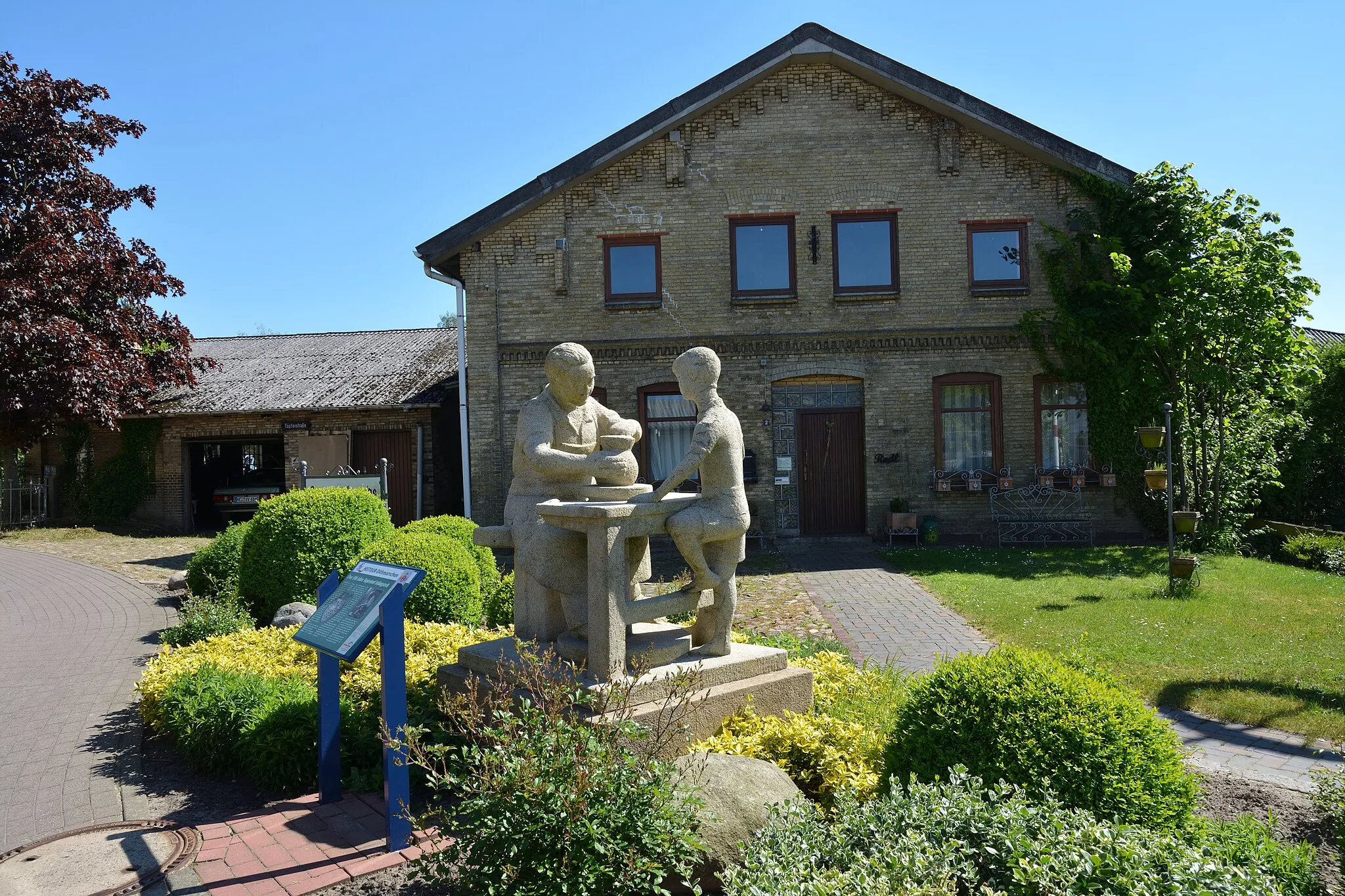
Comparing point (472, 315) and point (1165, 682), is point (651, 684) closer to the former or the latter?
point (1165, 682)

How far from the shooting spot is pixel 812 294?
15.6 meters

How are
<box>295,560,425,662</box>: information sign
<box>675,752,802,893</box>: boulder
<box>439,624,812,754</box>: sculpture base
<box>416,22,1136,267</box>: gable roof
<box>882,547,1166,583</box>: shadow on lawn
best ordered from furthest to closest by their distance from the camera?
<box>416,22,1136,267</box>: gable roof, <box>882,547,1166,583</box>: shadow on lawn, <box>439,624,812,754</box>: sculpture base, <box>295,560,425,662</box>: information sign, <box>675,752,802,893</box>: boulder

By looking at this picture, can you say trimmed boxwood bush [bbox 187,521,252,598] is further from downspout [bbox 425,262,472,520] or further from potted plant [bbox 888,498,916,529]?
potted plant [bbox 888,498,916,529]

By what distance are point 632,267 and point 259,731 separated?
11799 millimetres

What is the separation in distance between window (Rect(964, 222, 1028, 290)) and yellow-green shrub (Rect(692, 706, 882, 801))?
12.7 m

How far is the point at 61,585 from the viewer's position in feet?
41.4

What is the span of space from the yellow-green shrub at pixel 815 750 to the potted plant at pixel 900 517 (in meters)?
10.7

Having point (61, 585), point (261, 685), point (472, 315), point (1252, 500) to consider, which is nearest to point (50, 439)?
point (61, 585)

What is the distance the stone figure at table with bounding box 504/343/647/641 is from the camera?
17.4 feet

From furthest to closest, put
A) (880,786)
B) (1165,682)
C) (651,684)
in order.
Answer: (1165,682) → (651,684) → (880,786)

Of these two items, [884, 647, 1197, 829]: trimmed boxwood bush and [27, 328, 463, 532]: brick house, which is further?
[27, 328, 463, 532]: brick house

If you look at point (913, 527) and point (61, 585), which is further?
point (913, 527)

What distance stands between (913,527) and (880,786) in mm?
11488

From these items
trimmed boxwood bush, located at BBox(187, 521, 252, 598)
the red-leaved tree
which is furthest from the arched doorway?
the red-leaved tree
